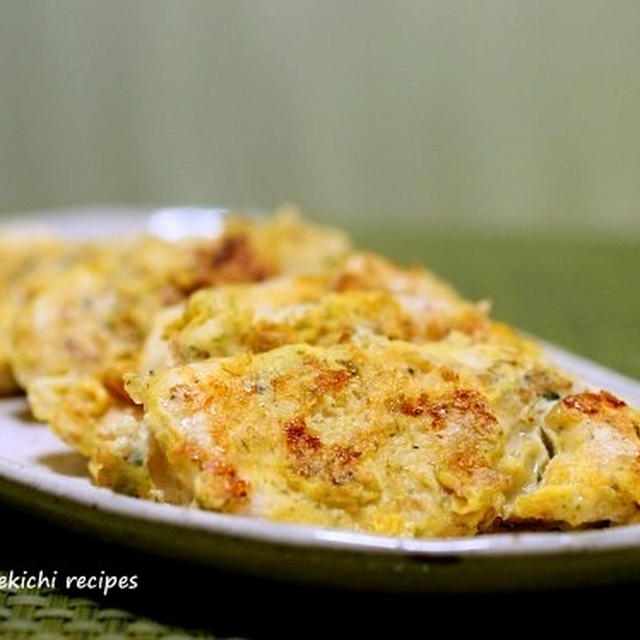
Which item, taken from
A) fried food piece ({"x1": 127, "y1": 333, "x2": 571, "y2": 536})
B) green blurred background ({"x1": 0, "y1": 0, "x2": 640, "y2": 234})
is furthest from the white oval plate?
green blurred background ({"x1": 0, "y1": 0, "x2": 640, "y2": 234})

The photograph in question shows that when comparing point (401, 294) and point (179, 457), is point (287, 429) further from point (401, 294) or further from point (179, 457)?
point (401, 294)

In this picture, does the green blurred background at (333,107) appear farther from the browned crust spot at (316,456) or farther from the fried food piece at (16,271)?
the browned crust spot at (316,456)

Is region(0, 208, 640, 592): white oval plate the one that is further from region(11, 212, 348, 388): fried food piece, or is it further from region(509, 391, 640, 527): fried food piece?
region(11, 212, 348, 388): fried food piece

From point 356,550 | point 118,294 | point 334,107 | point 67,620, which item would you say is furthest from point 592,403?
point 334,107

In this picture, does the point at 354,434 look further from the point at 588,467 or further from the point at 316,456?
the point at 588,467

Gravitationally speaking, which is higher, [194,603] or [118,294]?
[118,294]

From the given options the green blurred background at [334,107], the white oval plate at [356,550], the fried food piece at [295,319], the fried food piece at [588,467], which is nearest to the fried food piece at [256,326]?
the fried food piece at [295,319]
